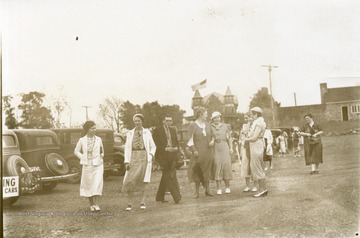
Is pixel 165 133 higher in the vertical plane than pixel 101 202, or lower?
higher

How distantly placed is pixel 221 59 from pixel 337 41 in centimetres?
120

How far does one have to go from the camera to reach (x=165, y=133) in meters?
4.07

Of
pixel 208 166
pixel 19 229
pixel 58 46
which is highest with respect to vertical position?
pixel 58 46

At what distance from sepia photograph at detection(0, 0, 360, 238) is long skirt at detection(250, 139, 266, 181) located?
0.01 metres

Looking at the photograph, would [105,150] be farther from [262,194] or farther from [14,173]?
[262,194]

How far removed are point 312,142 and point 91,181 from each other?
2.35 m

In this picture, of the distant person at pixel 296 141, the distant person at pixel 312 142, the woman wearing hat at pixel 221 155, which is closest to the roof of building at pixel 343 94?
the distant person at pixel 312 142

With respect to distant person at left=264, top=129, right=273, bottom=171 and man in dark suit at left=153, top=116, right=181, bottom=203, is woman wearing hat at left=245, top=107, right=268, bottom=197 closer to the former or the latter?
distant person at left=264, top=129, right=273, bottom=171

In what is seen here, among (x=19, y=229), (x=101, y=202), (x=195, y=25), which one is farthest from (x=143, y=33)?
(x=19, y=229)

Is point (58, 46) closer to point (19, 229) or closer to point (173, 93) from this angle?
point (173, 93)

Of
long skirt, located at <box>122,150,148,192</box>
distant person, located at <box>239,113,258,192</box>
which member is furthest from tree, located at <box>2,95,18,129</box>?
distant person, located at <box>239,113,258,192</box>

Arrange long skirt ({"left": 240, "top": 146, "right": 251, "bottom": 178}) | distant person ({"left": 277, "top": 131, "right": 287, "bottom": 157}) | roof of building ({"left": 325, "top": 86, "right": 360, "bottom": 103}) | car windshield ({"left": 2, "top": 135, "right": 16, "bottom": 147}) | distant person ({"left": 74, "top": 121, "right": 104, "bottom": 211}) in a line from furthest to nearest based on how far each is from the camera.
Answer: distant person ({"left": 277, "top": 131, "right": 287, "bottom": 157}) → long skirt ({"left": 240, "top": 146, "right": 251, "bottom": 178}) → car windshield ({"left": 2, "top": 135, "right": 16, "bottom": 147}) → distant person ({"left": 74, "top": 121, "right": 104, "bottom": 211}) → roof of building ({"left": 325, "top": 86, "right": 360, "bottom": 103})

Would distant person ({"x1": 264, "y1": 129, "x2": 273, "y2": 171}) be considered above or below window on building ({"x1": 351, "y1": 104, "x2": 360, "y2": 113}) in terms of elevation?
below

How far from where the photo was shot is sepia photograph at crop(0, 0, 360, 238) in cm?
399
